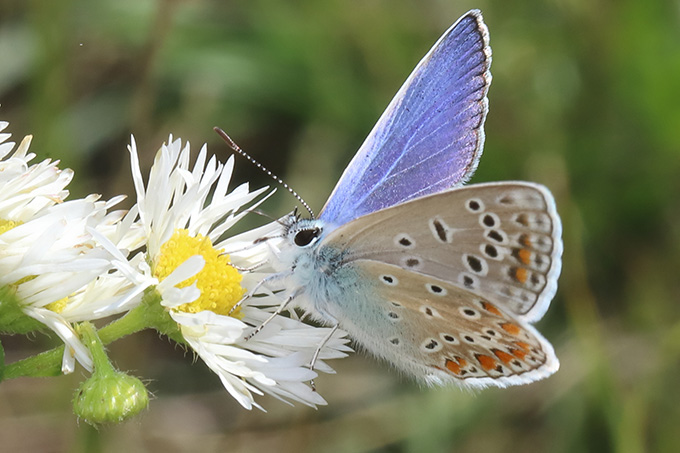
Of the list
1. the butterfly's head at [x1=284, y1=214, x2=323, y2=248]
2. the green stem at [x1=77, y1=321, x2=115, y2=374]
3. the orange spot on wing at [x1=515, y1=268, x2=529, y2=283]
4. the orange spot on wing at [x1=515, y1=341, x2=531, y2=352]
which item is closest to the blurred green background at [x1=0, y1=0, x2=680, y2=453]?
the butterfly's head at [x1=284, y1=214, x2=323, y2=248]

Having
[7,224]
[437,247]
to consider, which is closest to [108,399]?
[7,224]

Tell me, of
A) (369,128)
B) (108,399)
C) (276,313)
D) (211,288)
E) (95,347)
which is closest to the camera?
(108,399)

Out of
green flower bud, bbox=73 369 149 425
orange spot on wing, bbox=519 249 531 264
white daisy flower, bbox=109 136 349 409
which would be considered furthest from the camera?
orange spot on wing, bbox=519 249 531 264

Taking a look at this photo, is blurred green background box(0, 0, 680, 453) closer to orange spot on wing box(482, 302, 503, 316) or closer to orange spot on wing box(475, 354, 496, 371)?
orange spot on wing box(475, 354, 496, 371)

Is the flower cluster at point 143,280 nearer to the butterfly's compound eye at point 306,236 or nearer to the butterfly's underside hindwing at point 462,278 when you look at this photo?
A: the butterfly's compound eye at point 306,236

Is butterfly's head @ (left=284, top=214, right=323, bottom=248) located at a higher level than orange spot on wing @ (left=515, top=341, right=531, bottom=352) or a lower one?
lower

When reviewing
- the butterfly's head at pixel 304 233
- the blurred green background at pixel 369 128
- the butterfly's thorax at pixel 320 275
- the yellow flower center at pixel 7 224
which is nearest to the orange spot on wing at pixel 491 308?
the butterfly's thorax at pixel 320 275

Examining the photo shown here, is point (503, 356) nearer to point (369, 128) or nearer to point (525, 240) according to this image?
point (525, 240)
